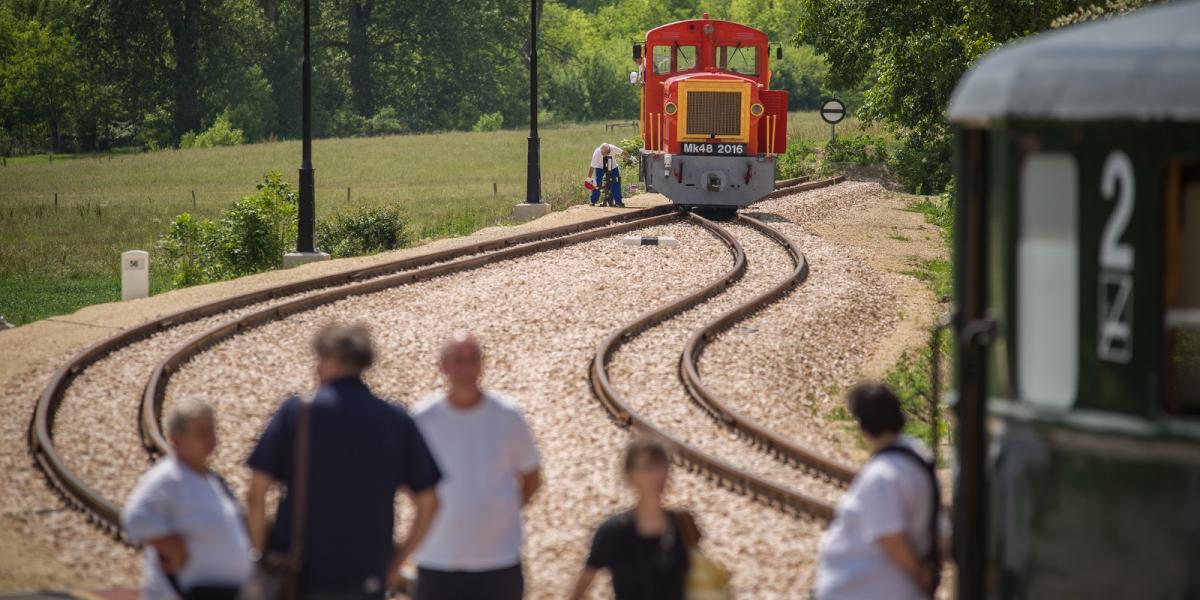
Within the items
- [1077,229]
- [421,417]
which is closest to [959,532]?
[1077,229]

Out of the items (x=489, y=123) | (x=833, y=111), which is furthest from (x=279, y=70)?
(x=833, y=111)

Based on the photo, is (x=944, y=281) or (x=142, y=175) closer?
(x=944, y=281)

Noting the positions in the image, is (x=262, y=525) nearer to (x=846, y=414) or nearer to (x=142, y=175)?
(x=846, y=414)

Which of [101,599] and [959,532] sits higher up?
[959,532]

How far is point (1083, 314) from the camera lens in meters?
5.10

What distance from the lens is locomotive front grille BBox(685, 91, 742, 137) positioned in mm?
25000

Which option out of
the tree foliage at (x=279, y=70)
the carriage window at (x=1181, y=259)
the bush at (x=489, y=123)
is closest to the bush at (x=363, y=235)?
the carriage window at (x=1181, y=259)

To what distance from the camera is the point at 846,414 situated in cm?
1292

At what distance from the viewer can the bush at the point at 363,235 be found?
945 inches

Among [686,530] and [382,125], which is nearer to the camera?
[686,530]

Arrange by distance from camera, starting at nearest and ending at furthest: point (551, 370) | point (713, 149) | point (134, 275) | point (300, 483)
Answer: point (300, 483) < point (551, 370) < point (134, 275) < point (713, 149)

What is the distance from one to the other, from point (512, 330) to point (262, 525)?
9435 mm

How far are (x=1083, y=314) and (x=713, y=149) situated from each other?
65.6 feet

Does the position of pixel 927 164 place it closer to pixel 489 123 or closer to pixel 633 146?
pixel 633 146
